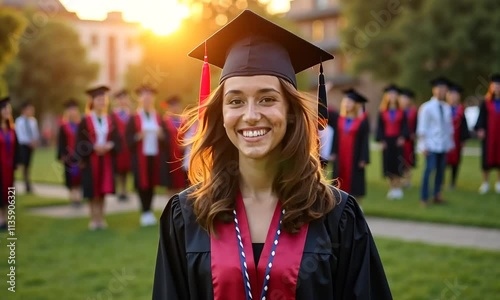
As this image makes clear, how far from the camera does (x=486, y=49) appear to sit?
25.4m

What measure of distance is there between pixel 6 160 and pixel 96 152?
51.9 inches

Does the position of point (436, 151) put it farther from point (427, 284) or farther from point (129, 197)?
point (129, 197)

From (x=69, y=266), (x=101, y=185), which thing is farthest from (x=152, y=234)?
(x=69, y=266)

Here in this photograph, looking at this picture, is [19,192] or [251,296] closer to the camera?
[251,296]

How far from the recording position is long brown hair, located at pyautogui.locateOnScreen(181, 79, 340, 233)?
2281mm

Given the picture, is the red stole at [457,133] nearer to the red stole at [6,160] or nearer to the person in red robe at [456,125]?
the person in red robe at [456,125]

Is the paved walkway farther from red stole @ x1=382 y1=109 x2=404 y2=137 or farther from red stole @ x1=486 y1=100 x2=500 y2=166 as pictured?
red stole @ x1=486 y1=100 x2=500 y2=166

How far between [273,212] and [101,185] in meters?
6.58

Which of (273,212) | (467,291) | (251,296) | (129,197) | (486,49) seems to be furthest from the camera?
(486,49)

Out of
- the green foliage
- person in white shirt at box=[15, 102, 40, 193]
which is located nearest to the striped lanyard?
person in white shirt at box=[15, 102, 40, 193]

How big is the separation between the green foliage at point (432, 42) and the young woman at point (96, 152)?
19.3 m

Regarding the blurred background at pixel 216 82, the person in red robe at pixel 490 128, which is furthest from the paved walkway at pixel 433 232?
the person in red robe at pixel 490 128

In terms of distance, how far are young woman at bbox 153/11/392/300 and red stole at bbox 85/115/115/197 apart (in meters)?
6.31

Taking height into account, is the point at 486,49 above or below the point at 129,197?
above
